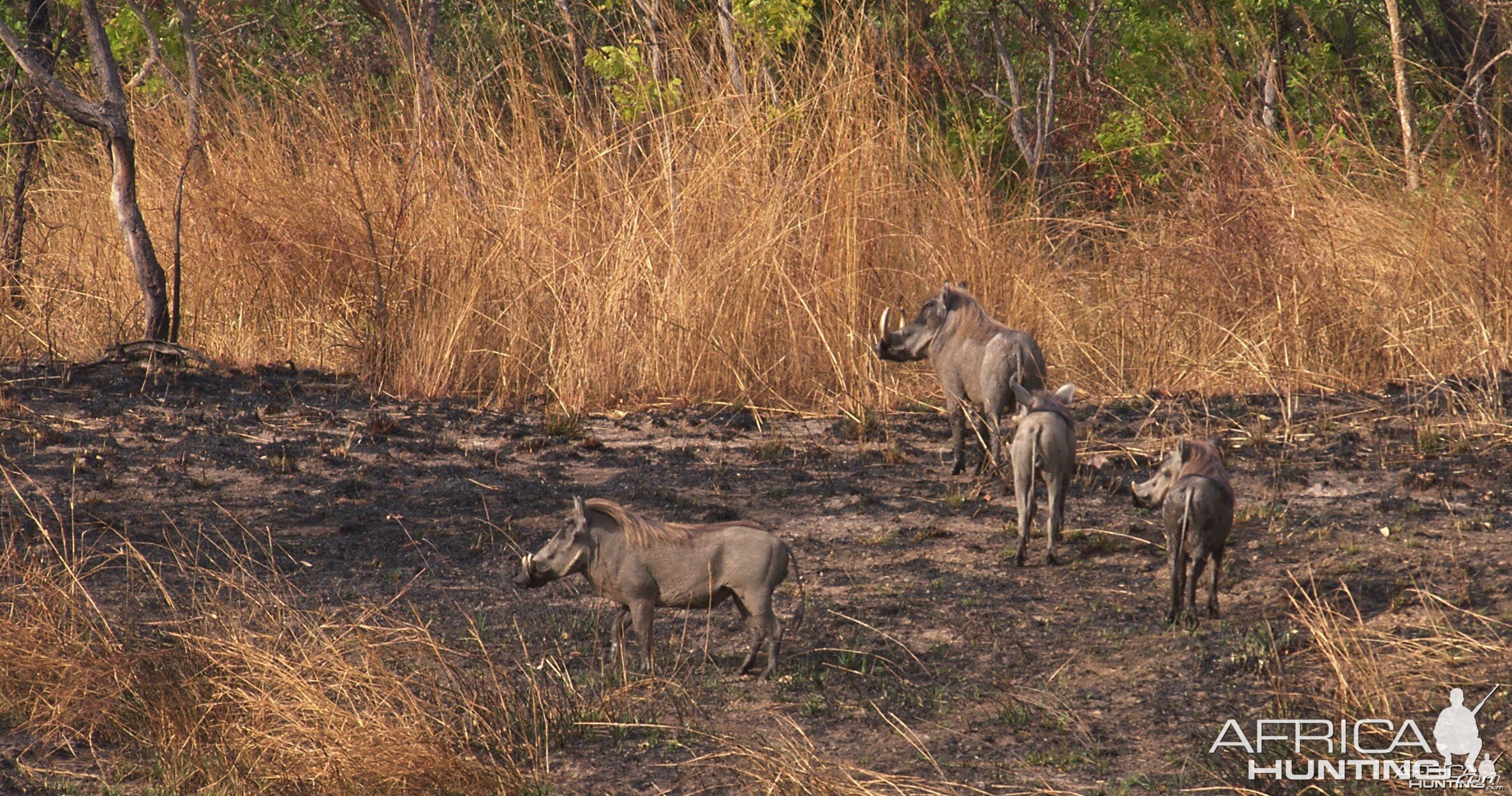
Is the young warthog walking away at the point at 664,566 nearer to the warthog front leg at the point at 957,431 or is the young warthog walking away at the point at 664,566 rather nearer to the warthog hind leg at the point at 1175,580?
the warthog hind leg at the point at 1175,580

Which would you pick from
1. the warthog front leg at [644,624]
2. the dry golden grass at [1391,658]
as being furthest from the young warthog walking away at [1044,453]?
the warthog front leg at [644,624]

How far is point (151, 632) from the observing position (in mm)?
4754

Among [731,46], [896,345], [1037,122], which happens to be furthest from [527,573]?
[1037,122]

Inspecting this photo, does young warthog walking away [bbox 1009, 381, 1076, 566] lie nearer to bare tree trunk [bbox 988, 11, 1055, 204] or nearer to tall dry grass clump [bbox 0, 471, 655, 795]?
tall dry grass clump [bbox 0, 471, 655, 795]

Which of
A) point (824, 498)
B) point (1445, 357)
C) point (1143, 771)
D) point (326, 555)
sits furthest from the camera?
point (1445, 357)

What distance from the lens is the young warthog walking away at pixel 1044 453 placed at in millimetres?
5176

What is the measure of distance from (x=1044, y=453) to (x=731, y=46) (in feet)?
13.5

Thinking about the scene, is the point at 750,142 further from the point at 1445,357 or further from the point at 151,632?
the point at 151,632

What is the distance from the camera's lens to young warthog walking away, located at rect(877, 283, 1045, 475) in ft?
19.7

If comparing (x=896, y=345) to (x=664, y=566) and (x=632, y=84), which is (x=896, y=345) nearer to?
(x=664, y=566)

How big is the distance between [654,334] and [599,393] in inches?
15.9

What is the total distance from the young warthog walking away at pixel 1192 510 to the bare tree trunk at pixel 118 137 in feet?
16.8

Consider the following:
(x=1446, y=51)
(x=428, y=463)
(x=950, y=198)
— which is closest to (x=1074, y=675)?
(x=428, y=463)

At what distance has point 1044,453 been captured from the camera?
16.9ft
